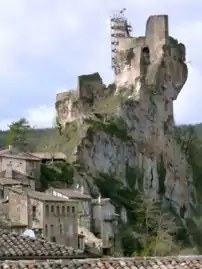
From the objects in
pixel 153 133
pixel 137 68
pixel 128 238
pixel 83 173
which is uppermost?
pixel 137 68

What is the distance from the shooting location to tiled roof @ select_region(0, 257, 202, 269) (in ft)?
64.6

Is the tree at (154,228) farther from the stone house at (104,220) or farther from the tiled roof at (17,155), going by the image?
the tiled roof at (17,155)

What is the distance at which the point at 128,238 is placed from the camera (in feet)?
258

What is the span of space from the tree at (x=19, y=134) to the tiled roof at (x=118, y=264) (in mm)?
68451

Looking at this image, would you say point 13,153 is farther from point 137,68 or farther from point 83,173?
point 137,68

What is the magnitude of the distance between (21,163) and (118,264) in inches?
2261

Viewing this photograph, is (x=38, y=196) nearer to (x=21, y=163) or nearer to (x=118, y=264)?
(x=21, y=163)

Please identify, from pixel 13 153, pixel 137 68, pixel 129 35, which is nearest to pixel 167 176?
pixel 137 68

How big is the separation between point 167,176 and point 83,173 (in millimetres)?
17363

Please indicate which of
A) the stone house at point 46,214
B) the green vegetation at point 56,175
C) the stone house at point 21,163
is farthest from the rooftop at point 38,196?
the green vegetation at point 56,175

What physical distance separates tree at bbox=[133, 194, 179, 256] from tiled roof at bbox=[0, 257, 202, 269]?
50.5 m

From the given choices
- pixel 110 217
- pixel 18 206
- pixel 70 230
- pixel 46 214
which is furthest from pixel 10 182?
pixel 110 217

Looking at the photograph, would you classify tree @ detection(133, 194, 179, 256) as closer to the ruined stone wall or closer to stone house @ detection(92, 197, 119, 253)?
stone house @ detection(92, 197, 119, 253)

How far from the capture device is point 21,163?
254 ft
